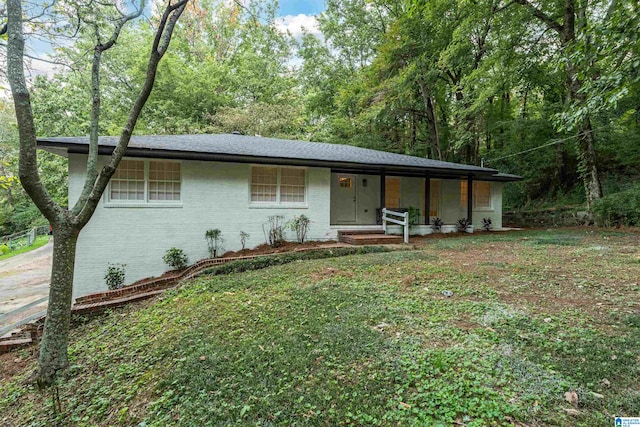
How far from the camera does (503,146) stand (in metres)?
17.3


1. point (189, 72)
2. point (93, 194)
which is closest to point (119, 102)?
point (189, 72)

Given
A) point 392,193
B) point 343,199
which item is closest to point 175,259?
point 343,199

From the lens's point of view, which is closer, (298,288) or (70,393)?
(70,393)

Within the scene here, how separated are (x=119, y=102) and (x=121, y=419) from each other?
70.7 feet

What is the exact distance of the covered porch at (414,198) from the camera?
36.9ft

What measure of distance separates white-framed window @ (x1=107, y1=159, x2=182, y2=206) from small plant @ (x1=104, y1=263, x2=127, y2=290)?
5.14ft

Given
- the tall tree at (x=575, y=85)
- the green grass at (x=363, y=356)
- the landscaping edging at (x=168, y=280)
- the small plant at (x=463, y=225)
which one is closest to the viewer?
the green grass at (x=363, y=356)

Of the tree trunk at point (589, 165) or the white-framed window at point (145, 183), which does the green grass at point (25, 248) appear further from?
the tree trunk at point (589, 165)

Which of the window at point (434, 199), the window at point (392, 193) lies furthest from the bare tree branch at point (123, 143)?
the window at point (434, 199)

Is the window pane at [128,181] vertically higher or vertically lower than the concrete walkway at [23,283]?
higher

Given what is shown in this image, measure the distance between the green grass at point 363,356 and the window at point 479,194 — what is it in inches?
332

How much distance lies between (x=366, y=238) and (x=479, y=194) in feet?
24.3

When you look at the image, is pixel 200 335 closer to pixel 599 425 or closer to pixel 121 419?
pixel 121 419

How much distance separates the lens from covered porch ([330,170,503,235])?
36.9 feet
